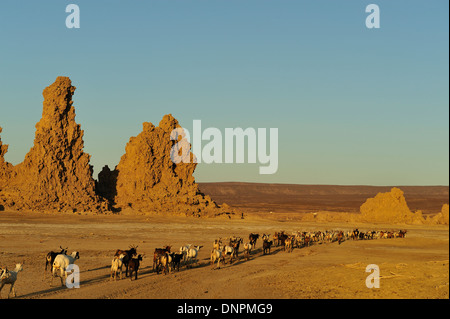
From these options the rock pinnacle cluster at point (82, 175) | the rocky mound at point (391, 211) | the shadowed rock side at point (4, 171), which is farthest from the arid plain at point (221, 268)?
the rocky mound at point (391, 211)

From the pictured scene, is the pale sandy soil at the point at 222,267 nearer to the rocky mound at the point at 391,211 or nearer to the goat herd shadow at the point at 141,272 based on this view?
the goat herd shadow at the point at 141,272

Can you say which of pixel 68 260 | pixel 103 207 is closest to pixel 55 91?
pixel 103 207

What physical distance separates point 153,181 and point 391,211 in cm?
3448

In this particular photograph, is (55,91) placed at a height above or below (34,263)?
above

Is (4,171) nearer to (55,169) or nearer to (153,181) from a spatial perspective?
(55,169)

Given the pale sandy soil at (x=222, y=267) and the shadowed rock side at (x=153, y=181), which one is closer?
the pale sandy soil at (x=222, y=267)

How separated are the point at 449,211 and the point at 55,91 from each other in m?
63.4

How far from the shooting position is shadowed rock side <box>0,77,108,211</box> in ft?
206

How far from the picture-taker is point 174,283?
22.1m

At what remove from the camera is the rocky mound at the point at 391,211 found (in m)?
71.1

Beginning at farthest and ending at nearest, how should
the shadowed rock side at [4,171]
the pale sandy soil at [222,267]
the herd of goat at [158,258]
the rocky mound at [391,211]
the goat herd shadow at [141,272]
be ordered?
the rocky mound at [391,211] < the shadowed rock side at [4,171] < the herd of goat at [158,258] < the goat herd shadow at [141,272] < the pale sandy soil at [222,267]

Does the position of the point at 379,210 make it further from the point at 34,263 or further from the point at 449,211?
the point at 449,211

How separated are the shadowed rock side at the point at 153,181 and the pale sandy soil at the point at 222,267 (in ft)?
44.5
